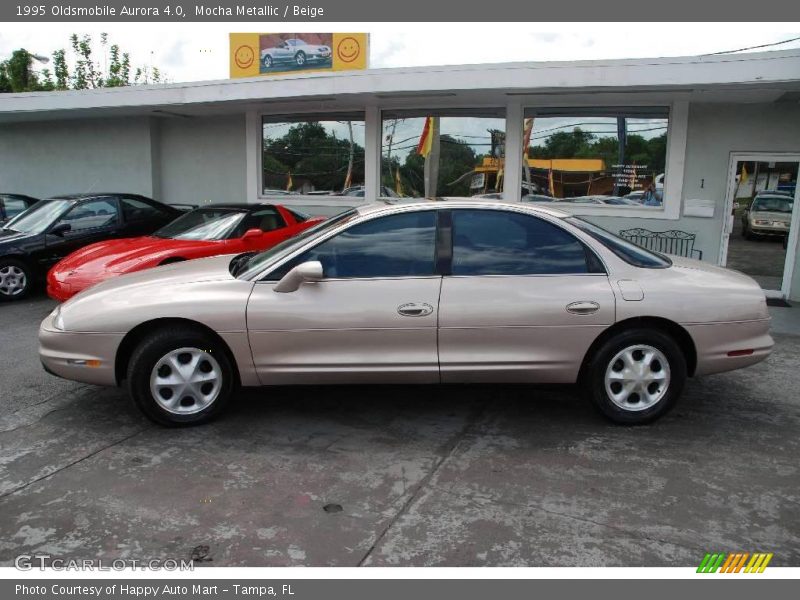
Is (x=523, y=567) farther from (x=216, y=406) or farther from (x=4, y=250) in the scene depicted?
(x=4, y=250)

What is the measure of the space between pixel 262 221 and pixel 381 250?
4.12 meters

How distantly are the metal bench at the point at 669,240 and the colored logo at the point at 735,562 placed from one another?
7136mm

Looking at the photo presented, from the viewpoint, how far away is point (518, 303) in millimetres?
4430

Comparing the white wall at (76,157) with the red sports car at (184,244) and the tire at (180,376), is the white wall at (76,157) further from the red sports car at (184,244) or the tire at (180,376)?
the tire at (180,376)

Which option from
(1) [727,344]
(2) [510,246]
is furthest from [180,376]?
(1) [727,344]

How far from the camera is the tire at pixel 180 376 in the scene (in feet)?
14.4

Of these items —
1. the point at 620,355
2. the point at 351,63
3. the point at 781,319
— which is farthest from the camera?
the point at 351,63

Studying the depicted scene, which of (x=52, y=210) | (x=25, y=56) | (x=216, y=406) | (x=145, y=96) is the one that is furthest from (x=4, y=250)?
(x=25, y=56)

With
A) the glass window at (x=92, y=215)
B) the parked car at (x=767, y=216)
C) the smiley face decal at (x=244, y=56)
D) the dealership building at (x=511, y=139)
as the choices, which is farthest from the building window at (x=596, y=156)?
the smiley face decal at (x=244, y=56)

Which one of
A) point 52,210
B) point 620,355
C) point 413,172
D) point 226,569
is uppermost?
point 413,172

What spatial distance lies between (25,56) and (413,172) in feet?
78.5

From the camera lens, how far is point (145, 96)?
11469 mm

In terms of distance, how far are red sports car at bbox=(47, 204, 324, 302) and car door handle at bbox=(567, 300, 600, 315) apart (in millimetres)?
3332

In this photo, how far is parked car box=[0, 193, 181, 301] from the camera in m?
9.03
